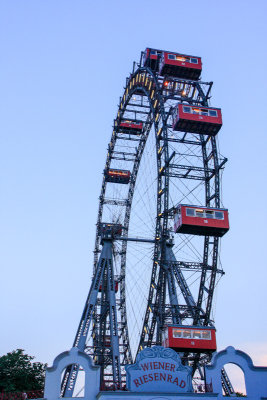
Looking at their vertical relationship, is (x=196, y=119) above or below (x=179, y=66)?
below

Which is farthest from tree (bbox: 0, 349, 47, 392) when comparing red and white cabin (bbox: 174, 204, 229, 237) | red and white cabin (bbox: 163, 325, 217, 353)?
red and white cabin (bbox: 174, 204, 229, 237)

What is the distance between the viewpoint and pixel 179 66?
36.5 metres

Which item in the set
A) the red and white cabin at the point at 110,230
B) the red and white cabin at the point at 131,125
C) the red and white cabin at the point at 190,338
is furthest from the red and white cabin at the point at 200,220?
the red and white cabin at the point at 131,125

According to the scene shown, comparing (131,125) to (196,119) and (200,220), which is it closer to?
(196,119)

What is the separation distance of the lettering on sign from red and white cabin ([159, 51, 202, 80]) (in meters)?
25.5

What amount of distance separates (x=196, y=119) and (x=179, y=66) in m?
6.25

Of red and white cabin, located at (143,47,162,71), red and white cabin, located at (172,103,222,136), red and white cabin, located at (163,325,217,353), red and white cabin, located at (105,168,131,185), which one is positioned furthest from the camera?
red and white cabin, located at (105,168,131,185)

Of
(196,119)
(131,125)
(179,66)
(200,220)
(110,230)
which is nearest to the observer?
(200,220)

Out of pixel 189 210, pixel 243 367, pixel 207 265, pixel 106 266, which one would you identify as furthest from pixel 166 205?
pixel 243 367

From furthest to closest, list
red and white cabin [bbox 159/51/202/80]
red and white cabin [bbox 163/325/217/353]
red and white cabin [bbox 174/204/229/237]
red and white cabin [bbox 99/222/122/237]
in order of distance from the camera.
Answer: red and white cabin [bbox 99/222/122/237] → red and white cabin [bbox 159/51/202/80] → red and white cabin [bbox 174/204/229/237] → red and white cabin [bbox 163/325/217/353]

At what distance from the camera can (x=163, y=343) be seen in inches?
1077

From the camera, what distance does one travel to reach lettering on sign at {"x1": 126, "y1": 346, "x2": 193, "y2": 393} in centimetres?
1617

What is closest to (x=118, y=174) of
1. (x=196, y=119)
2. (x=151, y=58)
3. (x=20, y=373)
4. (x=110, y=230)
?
(x=110, y=230)

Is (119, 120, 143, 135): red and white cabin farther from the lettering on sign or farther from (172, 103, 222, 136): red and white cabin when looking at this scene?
the lettering on sign
